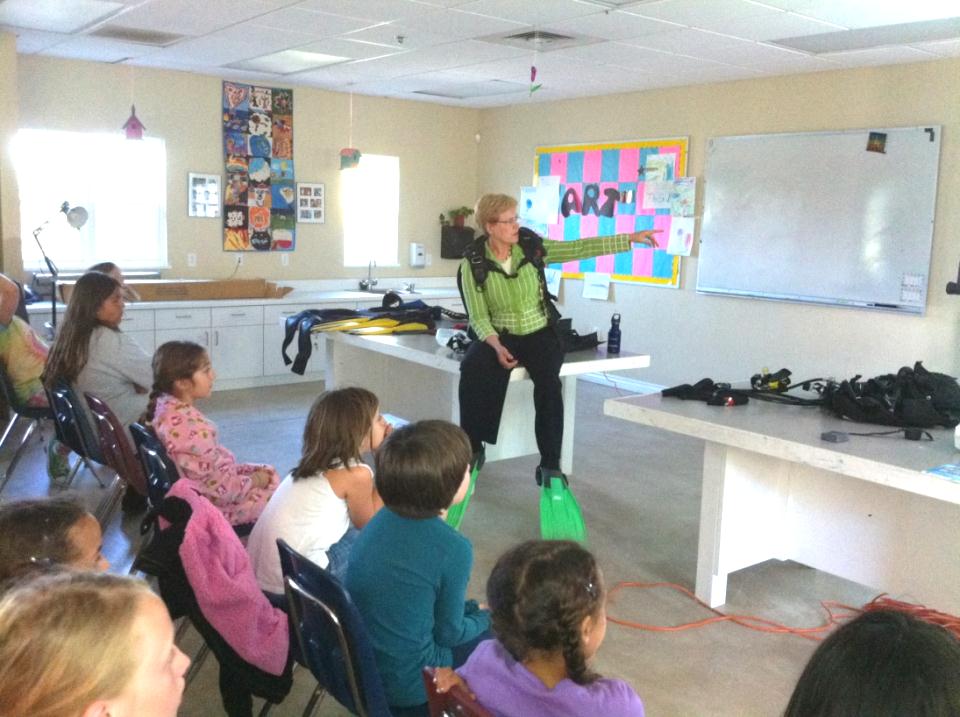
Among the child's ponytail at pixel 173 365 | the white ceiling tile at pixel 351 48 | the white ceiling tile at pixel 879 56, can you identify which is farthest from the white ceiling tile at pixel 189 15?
the white ceiling tile at pixel 879 56

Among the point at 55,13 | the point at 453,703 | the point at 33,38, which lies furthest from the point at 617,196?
the point at 453,703

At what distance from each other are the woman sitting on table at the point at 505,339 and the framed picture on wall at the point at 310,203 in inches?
154

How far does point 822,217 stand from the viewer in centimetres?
610

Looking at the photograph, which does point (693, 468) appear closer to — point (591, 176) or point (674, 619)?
point (674, 619)

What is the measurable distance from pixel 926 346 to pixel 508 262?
2.96 m

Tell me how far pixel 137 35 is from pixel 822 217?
461cm

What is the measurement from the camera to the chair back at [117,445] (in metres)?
3.07

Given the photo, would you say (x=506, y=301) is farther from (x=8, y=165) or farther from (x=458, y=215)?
(x=458, y=215)

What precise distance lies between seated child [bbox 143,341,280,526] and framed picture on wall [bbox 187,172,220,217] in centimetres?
454

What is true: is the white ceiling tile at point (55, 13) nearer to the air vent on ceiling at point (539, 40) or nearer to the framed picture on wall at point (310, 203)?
the air vent on ceiling at point (539, 40)

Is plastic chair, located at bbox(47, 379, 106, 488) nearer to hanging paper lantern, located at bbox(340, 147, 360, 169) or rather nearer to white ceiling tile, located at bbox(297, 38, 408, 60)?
white ceiling tile, located at bbox(297, 38, 408, 60)

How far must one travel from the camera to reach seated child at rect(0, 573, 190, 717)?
36.3 inches

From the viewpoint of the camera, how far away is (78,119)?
263 inches

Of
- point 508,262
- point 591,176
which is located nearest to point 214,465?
point 508,262
